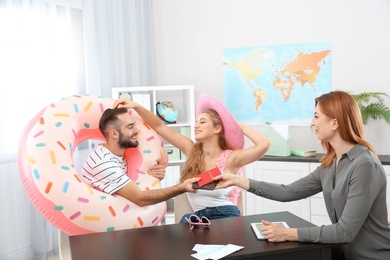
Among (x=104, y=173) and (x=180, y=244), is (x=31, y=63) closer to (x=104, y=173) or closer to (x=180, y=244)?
(x=104, y=173)

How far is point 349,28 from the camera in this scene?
161 inches

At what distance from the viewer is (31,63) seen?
140 inches

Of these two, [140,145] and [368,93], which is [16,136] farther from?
[368,93]

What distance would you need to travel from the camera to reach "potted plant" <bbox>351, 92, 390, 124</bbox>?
3.84 metres

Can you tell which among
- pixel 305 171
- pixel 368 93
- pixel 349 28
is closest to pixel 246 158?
pixel 305 171

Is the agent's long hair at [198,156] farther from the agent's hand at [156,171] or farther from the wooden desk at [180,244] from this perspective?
the wooden desk at [180,244]

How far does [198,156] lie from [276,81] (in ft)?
6.19

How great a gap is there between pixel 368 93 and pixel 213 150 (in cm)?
176

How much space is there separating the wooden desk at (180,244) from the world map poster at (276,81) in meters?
2.29

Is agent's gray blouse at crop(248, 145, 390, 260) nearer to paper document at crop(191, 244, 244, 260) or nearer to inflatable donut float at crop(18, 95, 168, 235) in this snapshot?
paper document at crop(191, 244, 244, 260)

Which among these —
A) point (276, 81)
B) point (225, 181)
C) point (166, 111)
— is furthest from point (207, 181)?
point (276, 81)

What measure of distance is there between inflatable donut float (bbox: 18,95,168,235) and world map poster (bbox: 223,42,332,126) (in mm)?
2143

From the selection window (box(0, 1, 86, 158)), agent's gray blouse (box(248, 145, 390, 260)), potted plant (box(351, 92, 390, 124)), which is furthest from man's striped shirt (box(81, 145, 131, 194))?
potted plant (box(351, 92, 390, 124))

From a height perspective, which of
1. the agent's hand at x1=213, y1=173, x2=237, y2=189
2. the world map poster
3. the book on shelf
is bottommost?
the book on shelf
